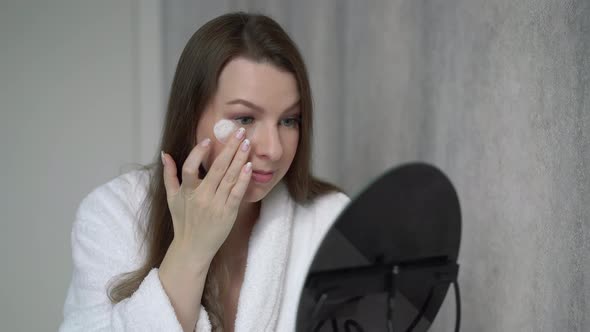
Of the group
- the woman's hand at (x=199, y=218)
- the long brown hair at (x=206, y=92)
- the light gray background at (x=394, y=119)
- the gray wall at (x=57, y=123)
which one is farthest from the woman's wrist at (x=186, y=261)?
the gray wall at (x=57, y=123)

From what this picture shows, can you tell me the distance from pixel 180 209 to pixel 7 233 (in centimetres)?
95

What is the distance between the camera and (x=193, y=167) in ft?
2.72

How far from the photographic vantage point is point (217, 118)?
0.85m

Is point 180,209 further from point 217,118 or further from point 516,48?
point 516,48

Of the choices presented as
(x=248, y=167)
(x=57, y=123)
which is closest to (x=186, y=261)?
(x=248, y=167)

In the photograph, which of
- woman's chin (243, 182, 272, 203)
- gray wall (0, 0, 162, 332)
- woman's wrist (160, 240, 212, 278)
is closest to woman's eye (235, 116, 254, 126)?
woman's chin (243, 182, 272, 203)

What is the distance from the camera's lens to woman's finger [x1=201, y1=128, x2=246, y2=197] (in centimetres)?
80

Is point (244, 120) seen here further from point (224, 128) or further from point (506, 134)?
point (506, 134)

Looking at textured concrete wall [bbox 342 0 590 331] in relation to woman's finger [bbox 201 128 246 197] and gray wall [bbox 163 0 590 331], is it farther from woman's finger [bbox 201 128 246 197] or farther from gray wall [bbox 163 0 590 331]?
woman's finger [bbox 201 128 246 197]

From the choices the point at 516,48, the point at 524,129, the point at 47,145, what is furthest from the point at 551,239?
the point at 47,145

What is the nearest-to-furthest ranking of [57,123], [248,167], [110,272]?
[248,167]
[110,272]
[57,123]

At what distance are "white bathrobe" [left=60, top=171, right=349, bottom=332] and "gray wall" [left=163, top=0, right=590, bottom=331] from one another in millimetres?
219

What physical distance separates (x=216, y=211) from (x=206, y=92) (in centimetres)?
20

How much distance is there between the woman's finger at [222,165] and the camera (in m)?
0.80
